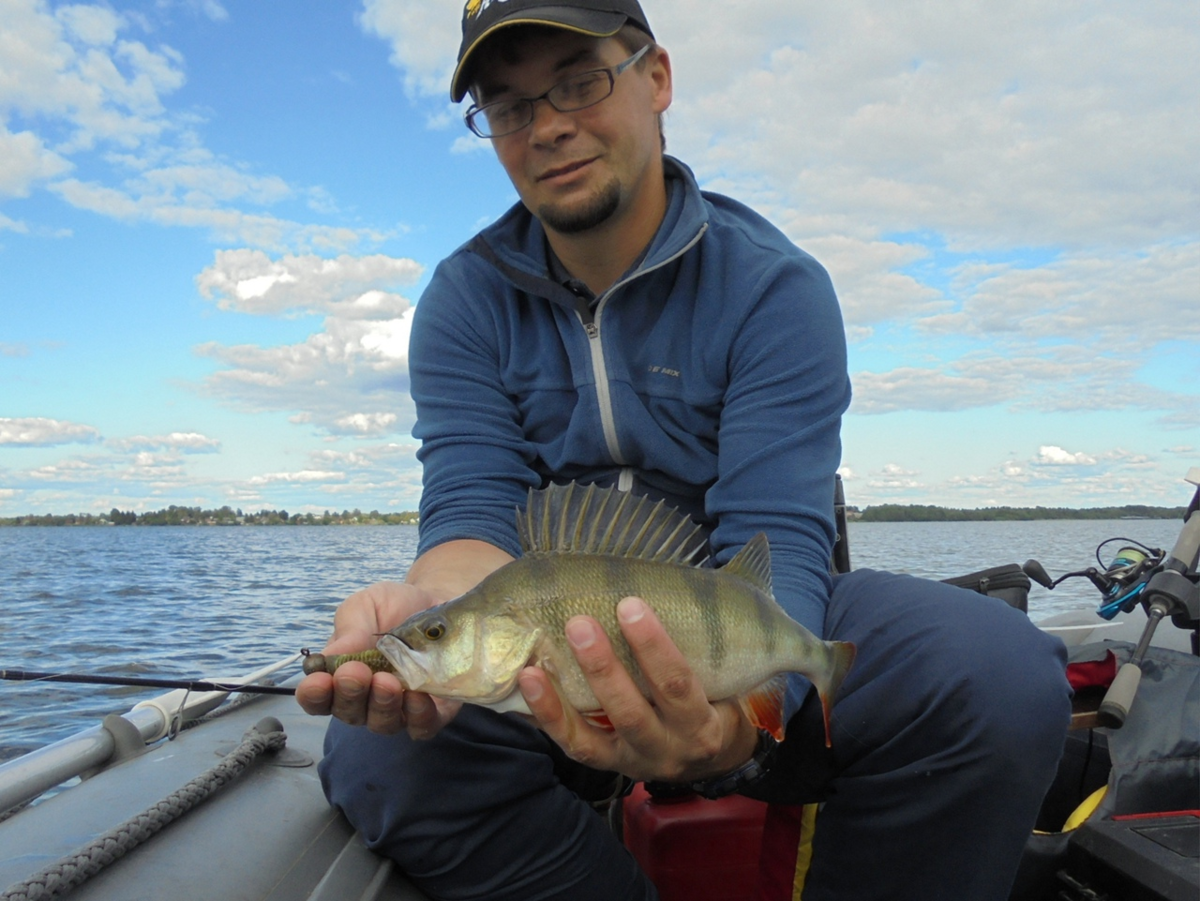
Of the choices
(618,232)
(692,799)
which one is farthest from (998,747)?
(618,232)

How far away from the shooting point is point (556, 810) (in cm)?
221

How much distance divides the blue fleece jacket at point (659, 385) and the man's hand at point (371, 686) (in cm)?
60

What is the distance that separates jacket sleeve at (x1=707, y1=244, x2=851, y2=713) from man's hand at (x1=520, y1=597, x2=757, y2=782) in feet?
1.54

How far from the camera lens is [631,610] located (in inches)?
65.6

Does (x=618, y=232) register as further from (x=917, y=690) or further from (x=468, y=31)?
(x=917, y=690)

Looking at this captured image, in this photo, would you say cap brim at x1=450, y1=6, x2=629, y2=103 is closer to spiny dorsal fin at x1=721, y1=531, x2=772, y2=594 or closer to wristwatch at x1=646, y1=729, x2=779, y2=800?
spiny dorsal fin at x1=721, y1=531, x2=772, y2=594

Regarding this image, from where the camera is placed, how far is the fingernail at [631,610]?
5.44 feet

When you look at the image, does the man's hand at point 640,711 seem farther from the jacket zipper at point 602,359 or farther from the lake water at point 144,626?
the lake water at point 144,626

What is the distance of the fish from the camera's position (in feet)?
5.80

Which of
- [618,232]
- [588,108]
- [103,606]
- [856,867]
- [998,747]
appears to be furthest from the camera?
[103,606]

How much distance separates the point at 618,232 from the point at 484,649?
1.58m

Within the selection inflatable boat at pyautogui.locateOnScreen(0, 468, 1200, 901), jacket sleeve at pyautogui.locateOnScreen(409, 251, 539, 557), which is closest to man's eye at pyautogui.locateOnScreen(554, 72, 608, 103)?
jacket sleeve at pyautogui.locateOnScreen(409, 251, 539, 557)

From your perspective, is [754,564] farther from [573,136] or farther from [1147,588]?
[1147,588]

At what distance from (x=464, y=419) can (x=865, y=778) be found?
5.35 feet
